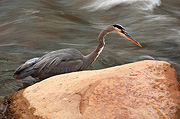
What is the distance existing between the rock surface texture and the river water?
1345 millimetres

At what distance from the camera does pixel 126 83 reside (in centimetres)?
387

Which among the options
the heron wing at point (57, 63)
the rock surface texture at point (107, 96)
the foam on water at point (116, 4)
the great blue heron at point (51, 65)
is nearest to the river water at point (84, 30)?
the foam on water at point (116, 4)

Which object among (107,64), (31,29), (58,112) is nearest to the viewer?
(58,112)

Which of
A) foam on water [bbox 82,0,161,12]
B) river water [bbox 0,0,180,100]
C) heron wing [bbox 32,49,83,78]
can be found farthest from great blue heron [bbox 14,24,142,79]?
foam on water [bbox 82,0,161,12]

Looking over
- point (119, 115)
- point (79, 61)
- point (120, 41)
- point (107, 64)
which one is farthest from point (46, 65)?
point (120, 41)

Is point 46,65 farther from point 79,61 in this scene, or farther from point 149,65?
point 149,65

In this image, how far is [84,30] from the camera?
10.9m

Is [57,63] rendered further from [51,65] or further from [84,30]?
[84,30]

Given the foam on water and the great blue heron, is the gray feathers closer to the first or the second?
the great blue heron

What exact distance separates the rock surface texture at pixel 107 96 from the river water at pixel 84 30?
1345mm

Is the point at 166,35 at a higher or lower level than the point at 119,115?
lower

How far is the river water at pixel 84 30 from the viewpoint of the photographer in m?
7.98

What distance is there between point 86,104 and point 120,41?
636 cm

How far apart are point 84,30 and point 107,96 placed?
7.47m
